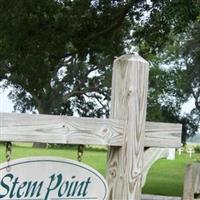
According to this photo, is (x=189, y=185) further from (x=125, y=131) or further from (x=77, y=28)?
(x=77, y=28)

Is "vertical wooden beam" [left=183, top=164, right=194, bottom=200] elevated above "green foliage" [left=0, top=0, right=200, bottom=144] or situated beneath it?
situated beneath

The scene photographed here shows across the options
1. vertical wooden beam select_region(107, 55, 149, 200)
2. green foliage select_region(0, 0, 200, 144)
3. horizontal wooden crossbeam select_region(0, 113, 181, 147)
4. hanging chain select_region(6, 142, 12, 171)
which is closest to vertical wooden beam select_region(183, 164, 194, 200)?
horizontal wooden crossbeam select_region(0, 113, 181, 147)

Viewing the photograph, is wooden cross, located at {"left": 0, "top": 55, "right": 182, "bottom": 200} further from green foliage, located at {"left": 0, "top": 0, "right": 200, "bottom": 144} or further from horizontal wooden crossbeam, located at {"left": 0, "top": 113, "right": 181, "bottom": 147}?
green foliage, located at {"left": 0, "top": 0, "right": 200, "bottom": 144}

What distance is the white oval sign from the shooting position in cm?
290

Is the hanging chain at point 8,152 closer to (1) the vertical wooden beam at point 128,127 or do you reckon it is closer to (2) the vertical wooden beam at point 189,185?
(1) the vertical wooden beam at point 128,127

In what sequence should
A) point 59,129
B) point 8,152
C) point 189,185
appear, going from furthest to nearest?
1. point 189,185
2. point 59,129
3. point 8,152

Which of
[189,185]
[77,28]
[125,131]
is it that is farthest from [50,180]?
[77,28]

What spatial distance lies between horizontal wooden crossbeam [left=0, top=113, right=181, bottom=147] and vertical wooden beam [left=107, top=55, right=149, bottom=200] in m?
0.06

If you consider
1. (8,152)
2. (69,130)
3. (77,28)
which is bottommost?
(8,152)

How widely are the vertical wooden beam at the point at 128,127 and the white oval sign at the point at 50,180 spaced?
0.56 ft

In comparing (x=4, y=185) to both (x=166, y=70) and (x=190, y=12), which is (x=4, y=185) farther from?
Answer: (x=166, y=70)

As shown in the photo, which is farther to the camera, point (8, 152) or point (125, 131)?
point (125, 131)

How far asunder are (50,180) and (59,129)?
0.88ft

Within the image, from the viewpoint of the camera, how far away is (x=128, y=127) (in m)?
3.36
